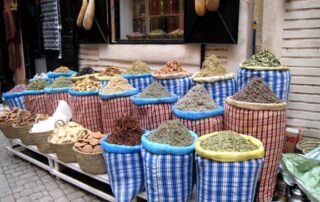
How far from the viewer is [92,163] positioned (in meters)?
2.86

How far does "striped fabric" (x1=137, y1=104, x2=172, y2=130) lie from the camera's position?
2891 millimetres

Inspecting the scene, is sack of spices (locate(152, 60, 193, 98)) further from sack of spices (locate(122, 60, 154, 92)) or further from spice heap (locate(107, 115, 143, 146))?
spice heap (locate(107, 115, 143, 146))

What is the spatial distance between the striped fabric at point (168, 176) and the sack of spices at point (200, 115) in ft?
1.24

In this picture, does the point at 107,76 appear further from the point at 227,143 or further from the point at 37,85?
the point at 227,143

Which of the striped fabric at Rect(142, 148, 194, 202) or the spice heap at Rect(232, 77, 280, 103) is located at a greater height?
the spice heap at Rect(232, 77, 280, 103)

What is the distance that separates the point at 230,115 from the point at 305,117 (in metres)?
1.18

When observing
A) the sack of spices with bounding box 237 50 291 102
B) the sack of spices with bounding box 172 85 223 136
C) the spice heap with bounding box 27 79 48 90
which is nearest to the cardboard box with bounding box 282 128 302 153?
the sack of spices with bounding box 237 50 291 102

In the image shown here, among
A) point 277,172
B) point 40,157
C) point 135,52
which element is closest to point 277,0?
point 277,172

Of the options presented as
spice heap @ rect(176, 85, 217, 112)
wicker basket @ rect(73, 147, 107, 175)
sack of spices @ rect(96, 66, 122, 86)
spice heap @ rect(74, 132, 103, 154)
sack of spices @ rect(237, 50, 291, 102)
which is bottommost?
wicker basket @ rect(73, 147, 107, 175)

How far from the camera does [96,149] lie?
2895 mm

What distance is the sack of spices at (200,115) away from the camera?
2.50m

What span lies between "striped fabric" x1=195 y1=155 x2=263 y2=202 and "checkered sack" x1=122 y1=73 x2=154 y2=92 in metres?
1.81

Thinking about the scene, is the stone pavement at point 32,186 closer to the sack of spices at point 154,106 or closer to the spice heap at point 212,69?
the sack of spices at point 154,106

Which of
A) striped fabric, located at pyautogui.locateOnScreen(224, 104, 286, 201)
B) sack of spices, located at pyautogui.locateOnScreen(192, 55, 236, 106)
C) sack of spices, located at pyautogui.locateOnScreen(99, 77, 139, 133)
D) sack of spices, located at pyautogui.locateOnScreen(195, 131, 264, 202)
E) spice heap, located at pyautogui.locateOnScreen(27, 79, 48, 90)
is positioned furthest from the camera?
spice heap, located at pyautogui.locateOnScreen(27, 79, 48, 90)
